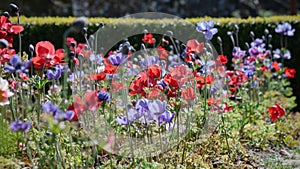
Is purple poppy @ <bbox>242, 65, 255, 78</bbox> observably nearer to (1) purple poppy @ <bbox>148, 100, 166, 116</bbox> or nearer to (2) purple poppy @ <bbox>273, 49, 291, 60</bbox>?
(2) purple poppy @ <bbox>273, 49, 291, 60</bbox>

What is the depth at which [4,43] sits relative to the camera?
2.17 metres

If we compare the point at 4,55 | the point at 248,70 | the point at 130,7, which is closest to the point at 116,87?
the point at 4,55

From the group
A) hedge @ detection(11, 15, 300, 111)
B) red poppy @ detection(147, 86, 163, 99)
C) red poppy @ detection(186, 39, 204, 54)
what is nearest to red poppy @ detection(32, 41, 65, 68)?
red poppy @ detection(147, 86, 163, 99)

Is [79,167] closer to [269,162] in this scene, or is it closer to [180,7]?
[269,162]

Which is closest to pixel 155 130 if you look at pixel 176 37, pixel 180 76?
pixel 180 76

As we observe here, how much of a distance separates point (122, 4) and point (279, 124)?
925cm

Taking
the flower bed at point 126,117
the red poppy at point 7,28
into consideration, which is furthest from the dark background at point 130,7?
the red poppy at point 7,28

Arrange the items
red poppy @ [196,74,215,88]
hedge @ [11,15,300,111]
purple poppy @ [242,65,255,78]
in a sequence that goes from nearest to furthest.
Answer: red poppy @ [196,74,215,88] → purple poppy @ [242,65,255,78] → hedge @ [11,15,300,111]

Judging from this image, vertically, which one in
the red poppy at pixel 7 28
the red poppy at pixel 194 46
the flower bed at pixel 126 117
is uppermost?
the red poppy at pixel 7 28

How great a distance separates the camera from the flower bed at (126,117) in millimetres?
2449

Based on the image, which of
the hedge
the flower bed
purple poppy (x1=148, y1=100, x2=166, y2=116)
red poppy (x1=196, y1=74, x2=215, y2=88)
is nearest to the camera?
the flower bed

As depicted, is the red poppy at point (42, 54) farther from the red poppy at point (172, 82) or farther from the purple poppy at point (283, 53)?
the purple poppy at point (283, 53)

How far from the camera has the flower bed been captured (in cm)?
245

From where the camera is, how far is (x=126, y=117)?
106 inches
